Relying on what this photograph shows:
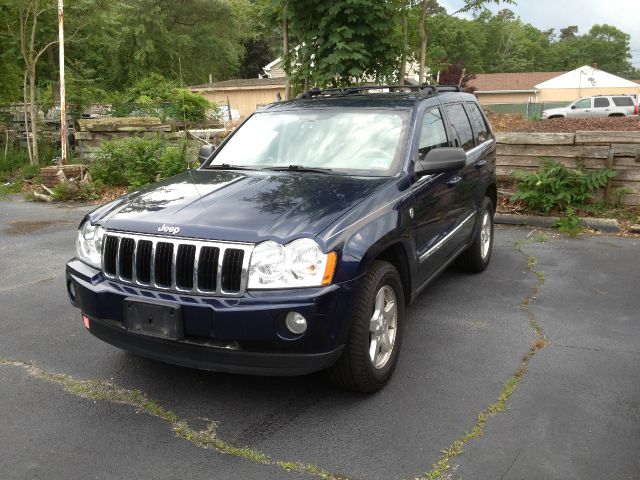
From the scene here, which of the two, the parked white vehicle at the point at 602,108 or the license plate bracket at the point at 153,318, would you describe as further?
the parked white vehicle at the point at 602,108

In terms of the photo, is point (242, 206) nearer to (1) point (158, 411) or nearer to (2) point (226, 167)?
(2) point (226, 167)

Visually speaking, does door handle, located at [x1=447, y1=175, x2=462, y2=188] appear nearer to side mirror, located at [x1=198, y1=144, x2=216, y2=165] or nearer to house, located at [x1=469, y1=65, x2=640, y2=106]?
side mirror, located at [x1=198, y1=144, x2=216, y2=165]

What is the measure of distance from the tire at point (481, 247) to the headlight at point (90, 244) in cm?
356

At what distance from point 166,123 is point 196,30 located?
25.3m

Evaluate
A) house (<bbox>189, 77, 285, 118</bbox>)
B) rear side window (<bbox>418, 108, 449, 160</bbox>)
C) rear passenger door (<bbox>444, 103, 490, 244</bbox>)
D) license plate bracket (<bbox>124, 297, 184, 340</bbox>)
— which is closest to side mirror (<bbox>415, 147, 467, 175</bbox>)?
rear side window (<bbox>418, 108, 449, 160</bbox>)

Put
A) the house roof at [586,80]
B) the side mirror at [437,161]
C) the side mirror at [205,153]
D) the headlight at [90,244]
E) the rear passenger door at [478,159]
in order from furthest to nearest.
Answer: the house roof at [586,80]
the rear passenger door at [478,159]
the side mirror at [205,153]
the side mirror at [437,161]
the headlight at [90,244]

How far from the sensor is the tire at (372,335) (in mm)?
3289

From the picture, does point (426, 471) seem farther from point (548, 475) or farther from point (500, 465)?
point (548, 475)

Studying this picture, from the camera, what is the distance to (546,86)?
6184cm

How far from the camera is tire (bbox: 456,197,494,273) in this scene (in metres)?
5.89

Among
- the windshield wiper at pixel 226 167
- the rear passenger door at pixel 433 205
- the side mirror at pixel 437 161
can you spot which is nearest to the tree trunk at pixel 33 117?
the windshield wiper at pixel 226 167

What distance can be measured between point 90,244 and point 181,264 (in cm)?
82

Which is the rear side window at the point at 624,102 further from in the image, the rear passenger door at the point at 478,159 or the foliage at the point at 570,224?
the rear passenger door at the point at 478,159

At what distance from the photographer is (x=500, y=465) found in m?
2.88
